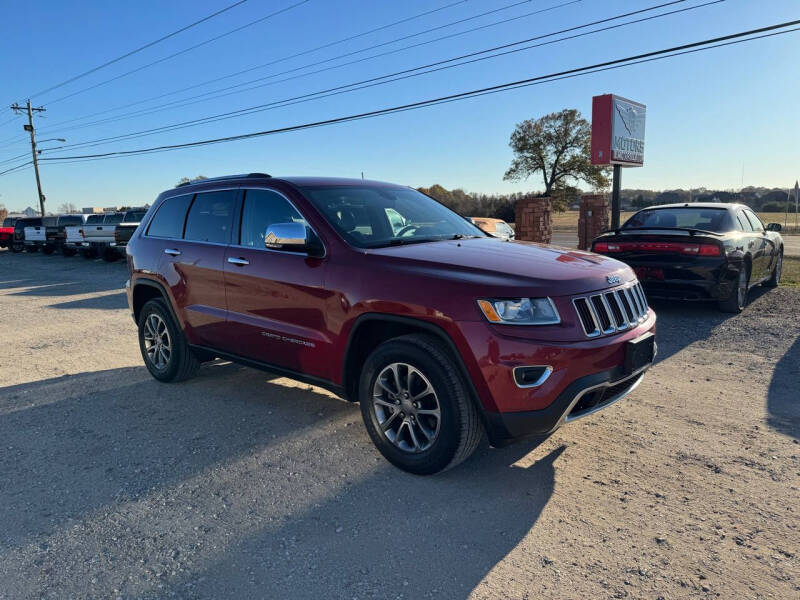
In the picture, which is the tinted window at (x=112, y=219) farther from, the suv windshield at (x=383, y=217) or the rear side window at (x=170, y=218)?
the suv windshield at (x=383, y=217)

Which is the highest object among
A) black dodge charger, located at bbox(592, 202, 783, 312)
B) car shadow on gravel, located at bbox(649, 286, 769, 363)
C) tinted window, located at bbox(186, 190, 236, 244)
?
tinted window, located at bbox(186, 190, 236, 244)

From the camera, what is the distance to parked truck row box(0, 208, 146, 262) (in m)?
20.3

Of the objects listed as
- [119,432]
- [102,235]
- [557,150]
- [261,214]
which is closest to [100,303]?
[119,432]

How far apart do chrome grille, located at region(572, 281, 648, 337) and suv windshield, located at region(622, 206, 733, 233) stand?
5326 mm

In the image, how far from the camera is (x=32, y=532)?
2.99m

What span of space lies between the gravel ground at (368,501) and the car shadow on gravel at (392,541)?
1 centimetres

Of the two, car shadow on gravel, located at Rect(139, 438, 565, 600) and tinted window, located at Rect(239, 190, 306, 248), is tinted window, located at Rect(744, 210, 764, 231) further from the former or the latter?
tinted window, located at Rect(239, 190, 306, 248)

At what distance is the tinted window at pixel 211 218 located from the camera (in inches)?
186

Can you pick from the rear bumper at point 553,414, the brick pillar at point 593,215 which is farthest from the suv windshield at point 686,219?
the brick pillar at point 593,215

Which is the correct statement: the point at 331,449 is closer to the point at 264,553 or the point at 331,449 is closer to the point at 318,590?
the point at 264,553

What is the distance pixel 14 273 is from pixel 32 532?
1944 cm

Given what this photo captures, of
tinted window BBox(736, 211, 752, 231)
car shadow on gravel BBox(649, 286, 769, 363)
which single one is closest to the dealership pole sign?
car shadow on gravel BBox(649, 286, 769, 363)

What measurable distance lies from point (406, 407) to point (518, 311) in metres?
0.92

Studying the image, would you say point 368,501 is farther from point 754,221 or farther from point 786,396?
point 754,221
